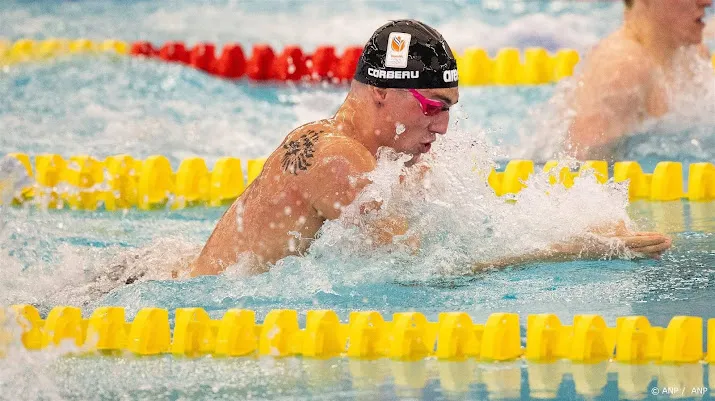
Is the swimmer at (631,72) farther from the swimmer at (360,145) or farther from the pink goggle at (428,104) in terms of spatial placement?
the pink goggle at (428,104)

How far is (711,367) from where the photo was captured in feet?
10.2

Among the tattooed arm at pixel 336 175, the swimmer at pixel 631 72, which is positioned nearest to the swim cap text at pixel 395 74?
the tattooed arm at pixel 336 175

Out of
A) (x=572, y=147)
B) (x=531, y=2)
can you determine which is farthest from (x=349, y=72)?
(x=531, y=2)

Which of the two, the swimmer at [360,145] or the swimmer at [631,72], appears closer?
the swimmer at [360,145]

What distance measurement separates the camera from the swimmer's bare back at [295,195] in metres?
3.46

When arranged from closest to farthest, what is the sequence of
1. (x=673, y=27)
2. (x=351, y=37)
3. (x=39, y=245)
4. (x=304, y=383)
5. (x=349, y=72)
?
(x=304, y=383) → (x=39, y=245) → (x=673, y=27) → (x=349, y=72) → (x=351, y=37)

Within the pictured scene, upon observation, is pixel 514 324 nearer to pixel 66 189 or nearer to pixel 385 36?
pixel 385 36

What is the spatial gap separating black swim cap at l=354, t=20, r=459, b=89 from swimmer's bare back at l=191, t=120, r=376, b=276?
0.21 m

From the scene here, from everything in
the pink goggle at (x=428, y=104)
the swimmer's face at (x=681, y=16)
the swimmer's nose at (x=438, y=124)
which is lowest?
the swimmer's nose at (x=438, y=124)

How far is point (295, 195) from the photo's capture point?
352cm

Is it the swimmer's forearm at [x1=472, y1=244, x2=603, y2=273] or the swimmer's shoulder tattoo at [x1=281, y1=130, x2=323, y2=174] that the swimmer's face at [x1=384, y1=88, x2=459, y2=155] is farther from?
the swimmer's forearm at [x1=472, y1=244, x2=603, y2=273]

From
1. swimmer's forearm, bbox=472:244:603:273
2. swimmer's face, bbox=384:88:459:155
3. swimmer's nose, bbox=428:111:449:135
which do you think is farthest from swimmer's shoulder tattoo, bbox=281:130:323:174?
swimmer's forearm, bbox=472:244:603:273

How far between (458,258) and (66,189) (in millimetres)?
2526

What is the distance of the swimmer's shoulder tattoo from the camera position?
11.5 ft
